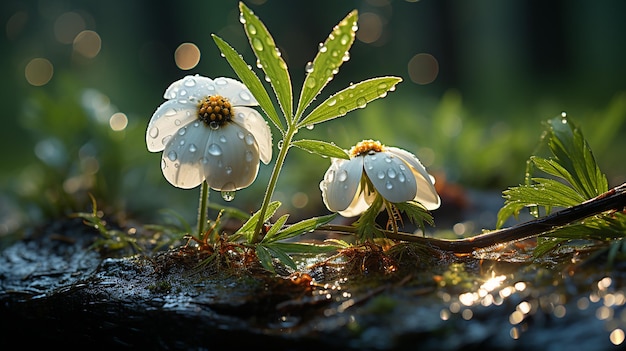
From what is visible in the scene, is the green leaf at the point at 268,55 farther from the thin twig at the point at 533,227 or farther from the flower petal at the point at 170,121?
the thin twig at the point at 533,227

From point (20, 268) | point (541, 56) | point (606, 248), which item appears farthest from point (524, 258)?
point (541, 56)

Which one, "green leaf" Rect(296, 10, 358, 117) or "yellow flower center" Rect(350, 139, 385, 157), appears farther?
"yellow flower center" Rect(350, 139, 385, 157)

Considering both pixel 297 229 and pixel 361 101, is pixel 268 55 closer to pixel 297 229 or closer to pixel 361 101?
pixel 361 101

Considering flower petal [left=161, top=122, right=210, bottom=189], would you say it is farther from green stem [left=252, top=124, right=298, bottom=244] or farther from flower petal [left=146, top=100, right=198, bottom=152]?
green stem [left=252, top=124, right=298, bottom=244]

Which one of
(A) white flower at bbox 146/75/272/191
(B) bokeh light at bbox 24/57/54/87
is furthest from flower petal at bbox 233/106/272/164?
(B) bokeh light at bbox 24/57/54/87

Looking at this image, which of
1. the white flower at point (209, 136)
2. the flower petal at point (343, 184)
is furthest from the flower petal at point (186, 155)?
the flower petal at point (343, 184)

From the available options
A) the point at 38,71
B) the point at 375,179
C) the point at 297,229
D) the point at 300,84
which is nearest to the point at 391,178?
the point at 375,179
